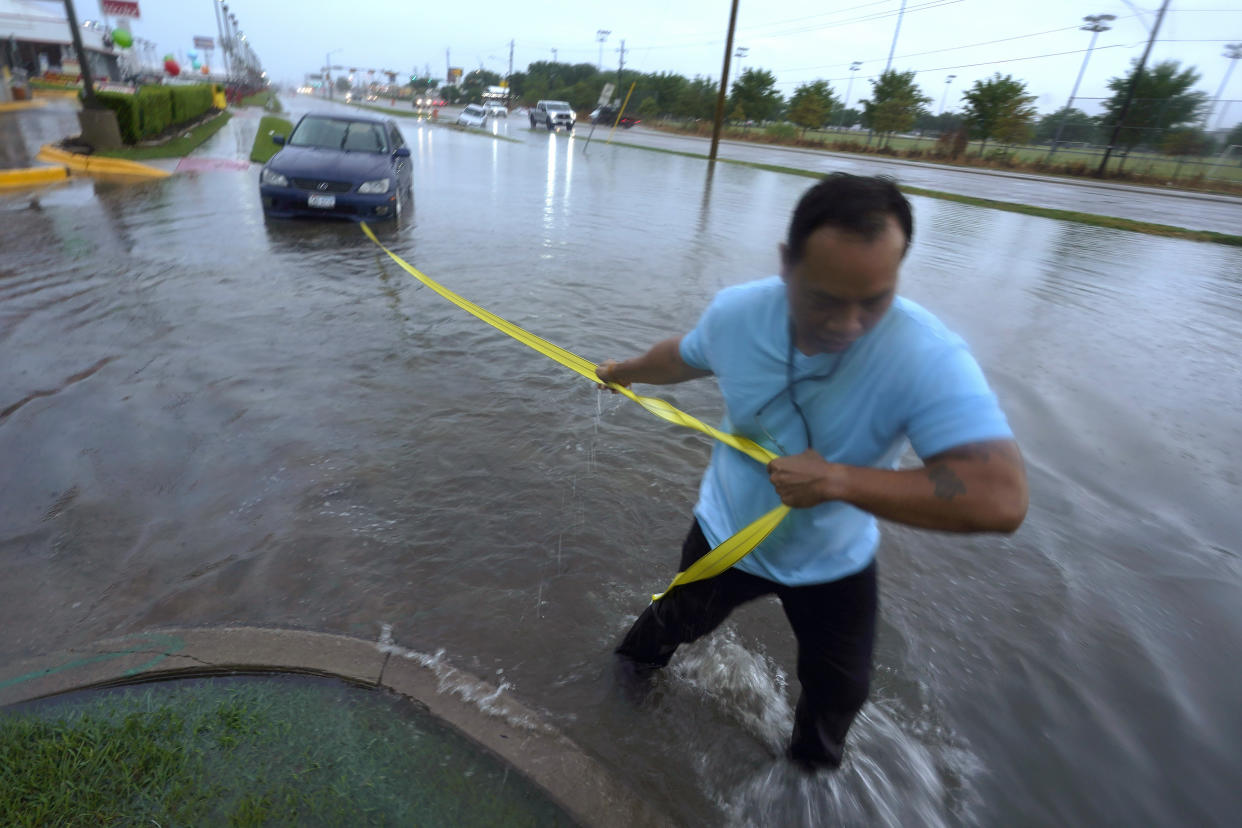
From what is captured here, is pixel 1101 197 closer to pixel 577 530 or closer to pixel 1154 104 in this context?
pixel 1154 104

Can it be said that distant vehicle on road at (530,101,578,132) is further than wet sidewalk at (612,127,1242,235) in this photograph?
Yes

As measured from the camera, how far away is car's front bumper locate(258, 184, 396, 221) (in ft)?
31.2

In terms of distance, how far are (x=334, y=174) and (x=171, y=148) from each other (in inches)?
468

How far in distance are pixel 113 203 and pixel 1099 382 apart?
13660mm

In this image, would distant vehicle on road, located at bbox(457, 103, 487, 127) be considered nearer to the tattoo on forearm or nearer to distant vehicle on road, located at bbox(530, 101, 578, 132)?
distant vehicle on road, located at bbox(530, 101, 578, 132)

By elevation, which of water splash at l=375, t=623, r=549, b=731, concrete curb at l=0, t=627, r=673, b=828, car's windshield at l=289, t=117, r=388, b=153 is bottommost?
water splash at l=375, t=623, r=549, b=731

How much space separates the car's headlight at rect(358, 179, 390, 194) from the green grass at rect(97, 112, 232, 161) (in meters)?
9.16

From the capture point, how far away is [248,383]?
4867 millimetres

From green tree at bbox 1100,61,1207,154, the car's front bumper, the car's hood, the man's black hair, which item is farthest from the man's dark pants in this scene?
green tree at bbox 1100,61,1207,154

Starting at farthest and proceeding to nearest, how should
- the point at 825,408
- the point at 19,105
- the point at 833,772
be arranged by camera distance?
the point at 19,105, the point at 833,772, the point at 825,408

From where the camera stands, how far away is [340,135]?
35.6 ft

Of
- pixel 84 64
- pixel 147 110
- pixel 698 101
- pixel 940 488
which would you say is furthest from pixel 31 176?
pixel 698 101

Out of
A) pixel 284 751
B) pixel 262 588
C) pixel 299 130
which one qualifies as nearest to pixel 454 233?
pixel 299 130

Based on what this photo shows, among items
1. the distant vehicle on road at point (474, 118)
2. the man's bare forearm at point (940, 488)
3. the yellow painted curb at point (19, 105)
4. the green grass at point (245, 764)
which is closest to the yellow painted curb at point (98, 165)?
the green grass at point (245, 764)
